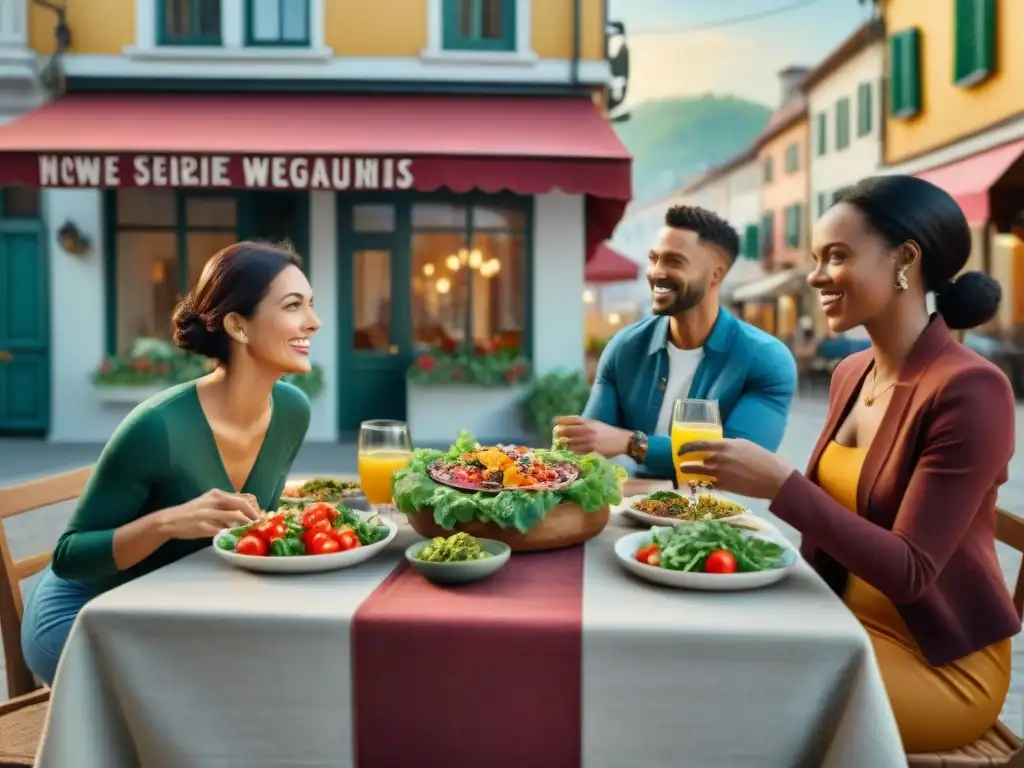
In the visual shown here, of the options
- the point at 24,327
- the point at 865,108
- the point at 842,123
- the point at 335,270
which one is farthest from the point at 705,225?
the point at 842,123

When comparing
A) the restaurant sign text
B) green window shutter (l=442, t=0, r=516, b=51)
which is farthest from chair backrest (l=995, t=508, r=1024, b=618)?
green window shutter (l=442, t=0, r=516, b=51)

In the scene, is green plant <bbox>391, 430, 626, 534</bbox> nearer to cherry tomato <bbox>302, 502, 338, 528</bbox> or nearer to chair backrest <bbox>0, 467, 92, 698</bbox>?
cherry tomato <bbox>302, 502, 338, 528</bbox>

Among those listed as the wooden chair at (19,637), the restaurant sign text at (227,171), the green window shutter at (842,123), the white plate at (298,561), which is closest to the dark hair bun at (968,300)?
the white plate at (298,561)

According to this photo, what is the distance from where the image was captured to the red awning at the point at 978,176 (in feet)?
38.8

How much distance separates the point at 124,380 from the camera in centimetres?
1124

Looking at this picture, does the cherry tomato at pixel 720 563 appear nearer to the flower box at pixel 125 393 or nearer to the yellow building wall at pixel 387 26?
the flower box at pixel 125 393

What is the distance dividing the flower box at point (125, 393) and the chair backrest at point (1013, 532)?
33.3ft

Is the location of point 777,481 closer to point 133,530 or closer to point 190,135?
point 133,530

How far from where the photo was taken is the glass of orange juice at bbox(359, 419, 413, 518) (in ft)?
8.50

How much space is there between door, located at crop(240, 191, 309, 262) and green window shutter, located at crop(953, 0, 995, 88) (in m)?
11.0

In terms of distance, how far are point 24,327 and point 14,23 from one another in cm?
369

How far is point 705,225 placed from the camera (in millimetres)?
3451

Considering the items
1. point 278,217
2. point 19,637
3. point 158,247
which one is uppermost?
point 278,217

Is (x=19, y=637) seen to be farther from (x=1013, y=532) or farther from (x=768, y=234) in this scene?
(x=768, y=234)
